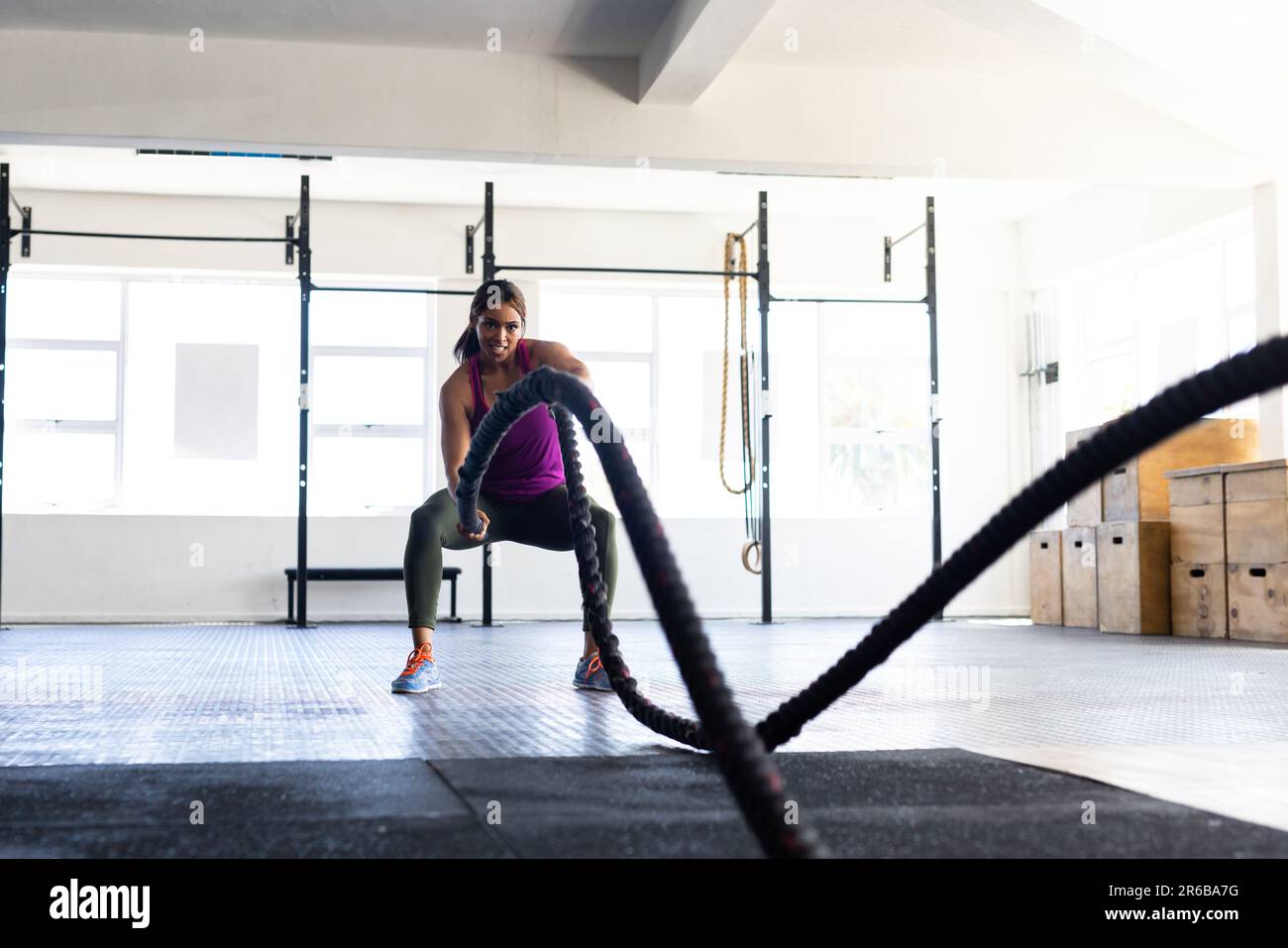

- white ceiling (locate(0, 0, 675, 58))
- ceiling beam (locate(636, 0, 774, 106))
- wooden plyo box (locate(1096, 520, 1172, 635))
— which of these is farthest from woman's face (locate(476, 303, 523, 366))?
wooden plyo box (locate(1096, 520, 1172, 635))

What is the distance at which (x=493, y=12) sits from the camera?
5.12 m

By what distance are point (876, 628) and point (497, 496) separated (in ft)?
5.22

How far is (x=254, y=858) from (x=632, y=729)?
3.74 ft

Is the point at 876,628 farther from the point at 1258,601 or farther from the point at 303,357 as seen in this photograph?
the point at 303,357

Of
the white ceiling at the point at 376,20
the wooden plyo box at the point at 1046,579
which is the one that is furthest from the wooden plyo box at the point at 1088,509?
the white ceiling at the point at 376,20

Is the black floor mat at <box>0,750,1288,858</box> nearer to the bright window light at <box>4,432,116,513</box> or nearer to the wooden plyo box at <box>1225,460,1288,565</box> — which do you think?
the wooden plyo box at <box>1225,460,1288,565</box>

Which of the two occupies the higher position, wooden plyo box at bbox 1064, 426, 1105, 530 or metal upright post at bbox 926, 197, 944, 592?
metal upright post at bbox 926, 197, 944, 592

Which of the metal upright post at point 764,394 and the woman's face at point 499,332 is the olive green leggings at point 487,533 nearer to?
the woman's face at point 499,332

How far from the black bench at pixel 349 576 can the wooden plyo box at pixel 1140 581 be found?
3711 mm

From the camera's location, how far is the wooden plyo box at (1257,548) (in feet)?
17.1

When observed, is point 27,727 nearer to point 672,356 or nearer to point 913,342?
point 672,356

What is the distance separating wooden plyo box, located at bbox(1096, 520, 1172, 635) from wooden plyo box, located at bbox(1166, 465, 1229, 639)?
49 mm

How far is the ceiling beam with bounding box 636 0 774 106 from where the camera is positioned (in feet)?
15.4
